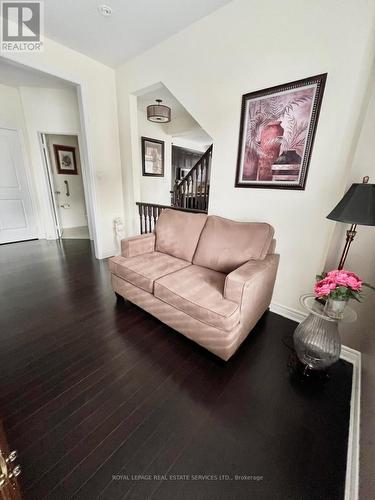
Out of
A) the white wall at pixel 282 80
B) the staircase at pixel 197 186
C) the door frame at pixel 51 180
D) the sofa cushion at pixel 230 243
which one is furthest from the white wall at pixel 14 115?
the sofa cushion at pixel 230 243

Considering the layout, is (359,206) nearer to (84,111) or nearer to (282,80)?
(282,80)

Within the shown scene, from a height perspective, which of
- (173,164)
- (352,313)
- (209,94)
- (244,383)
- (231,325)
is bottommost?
(244,383)

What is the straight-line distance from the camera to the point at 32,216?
4.32 m

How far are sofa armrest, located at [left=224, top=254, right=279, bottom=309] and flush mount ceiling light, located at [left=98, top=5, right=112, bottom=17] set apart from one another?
2.71m

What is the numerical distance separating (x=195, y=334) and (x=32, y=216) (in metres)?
4.52

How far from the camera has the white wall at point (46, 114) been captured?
3.72m

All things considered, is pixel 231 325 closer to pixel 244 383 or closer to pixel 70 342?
pixel 244 383

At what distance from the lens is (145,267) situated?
6.40 feet

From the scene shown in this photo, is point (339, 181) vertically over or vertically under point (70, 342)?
over

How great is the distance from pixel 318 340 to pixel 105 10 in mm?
3396

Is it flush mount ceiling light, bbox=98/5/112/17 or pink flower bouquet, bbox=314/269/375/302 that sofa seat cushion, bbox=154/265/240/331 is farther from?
flush mount ceiling light, bbox=98/5/112/17

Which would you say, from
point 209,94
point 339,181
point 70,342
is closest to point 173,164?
point 209,94

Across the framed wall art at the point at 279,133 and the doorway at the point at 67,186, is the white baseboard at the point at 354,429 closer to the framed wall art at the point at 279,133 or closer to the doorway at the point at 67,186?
the framed wall art at the point at 279,133

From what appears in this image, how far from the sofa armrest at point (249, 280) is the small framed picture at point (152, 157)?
365 centimetres
